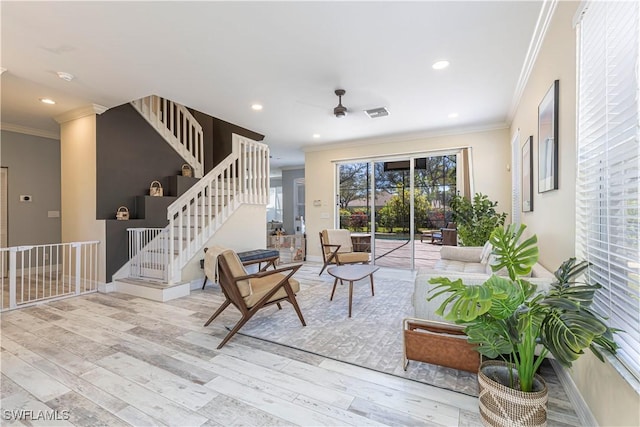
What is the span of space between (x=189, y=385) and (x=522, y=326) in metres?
2.06

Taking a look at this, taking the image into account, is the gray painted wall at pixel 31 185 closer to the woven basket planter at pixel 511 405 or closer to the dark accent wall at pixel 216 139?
the dark accent wall at pixel 216 139

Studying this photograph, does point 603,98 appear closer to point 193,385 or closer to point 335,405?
point 335,405

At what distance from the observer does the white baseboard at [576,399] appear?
5.08 ft

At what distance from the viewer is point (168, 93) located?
3.81m

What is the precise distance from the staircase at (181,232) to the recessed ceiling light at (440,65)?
11.3 feet

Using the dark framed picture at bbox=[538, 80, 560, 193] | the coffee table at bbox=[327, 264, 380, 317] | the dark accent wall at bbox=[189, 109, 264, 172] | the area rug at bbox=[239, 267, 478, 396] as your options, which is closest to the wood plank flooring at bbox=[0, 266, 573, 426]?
the area rug at bbox=[239, 267, 478, 396]

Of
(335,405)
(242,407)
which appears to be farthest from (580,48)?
(242,407)

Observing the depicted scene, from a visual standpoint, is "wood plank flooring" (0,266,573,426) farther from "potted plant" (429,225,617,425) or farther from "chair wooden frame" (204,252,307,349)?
"potted plant" (429,225,617,425)

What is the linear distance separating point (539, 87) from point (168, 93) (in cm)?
421

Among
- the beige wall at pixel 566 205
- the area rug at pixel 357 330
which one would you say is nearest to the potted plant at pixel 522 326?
the beige wall at pixel 566 205

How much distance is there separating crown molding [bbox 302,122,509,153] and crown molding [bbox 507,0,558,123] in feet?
4.07

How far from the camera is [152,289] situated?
13.1 ft

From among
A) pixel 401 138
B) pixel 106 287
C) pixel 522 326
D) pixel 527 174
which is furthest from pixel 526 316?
pixel 106 287

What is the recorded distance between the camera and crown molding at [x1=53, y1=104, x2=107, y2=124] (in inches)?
167
